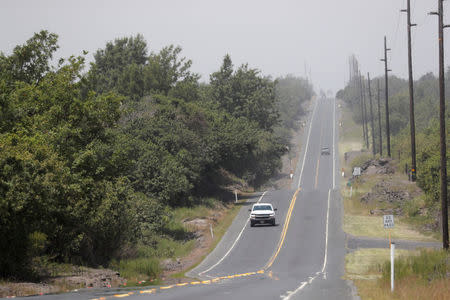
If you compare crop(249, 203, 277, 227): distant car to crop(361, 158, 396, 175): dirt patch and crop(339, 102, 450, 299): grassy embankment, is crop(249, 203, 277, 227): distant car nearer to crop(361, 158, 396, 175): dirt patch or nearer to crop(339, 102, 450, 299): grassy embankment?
crop(339, 102, 450, 299): grassy embankment

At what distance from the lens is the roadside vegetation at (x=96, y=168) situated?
2066 centimetres

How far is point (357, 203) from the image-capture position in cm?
5366

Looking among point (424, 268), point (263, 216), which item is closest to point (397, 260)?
point (424, 268)

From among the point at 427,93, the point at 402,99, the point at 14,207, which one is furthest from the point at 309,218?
the point at 427,93

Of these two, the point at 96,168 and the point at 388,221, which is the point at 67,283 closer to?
the point at 96,168

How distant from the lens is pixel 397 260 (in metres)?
25.5

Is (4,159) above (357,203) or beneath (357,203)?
above

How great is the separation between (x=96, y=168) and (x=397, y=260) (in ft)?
48.9

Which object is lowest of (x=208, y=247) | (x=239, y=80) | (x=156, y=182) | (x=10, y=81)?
(x=208, y=247)

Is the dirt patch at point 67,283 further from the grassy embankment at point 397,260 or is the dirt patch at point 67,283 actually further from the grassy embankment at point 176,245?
Answer: the grassy embankment at point 397,260

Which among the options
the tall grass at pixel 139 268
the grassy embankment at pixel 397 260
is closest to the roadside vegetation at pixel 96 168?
the tall grass at pixel 139 268

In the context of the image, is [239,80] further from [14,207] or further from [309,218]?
[14,207]

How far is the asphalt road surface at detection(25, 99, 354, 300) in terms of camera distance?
57.1ft

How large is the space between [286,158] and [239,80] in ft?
138
